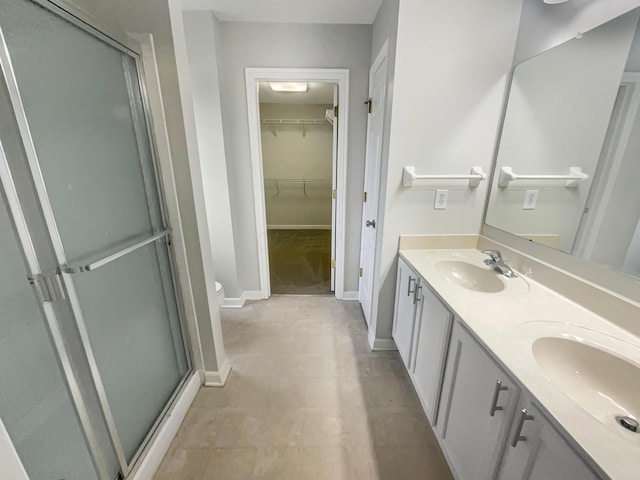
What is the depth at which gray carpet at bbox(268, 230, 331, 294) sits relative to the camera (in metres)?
3.05

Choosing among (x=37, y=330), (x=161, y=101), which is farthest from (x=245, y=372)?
(x=161, y=101)

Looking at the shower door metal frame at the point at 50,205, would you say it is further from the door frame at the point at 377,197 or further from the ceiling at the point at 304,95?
the ceiling at the point at 304,95

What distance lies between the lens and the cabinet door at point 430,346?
1162 millimetres

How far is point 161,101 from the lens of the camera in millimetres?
1237

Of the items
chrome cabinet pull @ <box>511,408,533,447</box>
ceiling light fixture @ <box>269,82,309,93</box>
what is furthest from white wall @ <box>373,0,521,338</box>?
ceiling light fixture @ <box>269,82,309,93</box>

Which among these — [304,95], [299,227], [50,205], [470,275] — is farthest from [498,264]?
[299,227]

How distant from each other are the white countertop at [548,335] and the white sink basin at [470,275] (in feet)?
0.23

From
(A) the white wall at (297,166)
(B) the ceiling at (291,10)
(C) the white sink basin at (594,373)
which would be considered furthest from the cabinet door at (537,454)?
(A) the white wall at (297,166)

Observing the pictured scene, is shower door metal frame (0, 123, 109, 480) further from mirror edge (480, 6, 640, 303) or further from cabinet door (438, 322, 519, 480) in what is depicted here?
mirror edge (480, 6, 640, 303)

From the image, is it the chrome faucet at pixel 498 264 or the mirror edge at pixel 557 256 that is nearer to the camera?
the mirror edge at pixel 557 256

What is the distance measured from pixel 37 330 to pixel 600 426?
153cm

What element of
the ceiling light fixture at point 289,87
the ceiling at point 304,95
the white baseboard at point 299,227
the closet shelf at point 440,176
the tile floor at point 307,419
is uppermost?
the ceiling at point 304,95

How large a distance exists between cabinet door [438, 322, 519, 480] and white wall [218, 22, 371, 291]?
1.74 m

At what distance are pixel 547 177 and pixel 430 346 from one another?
3.38 ft
